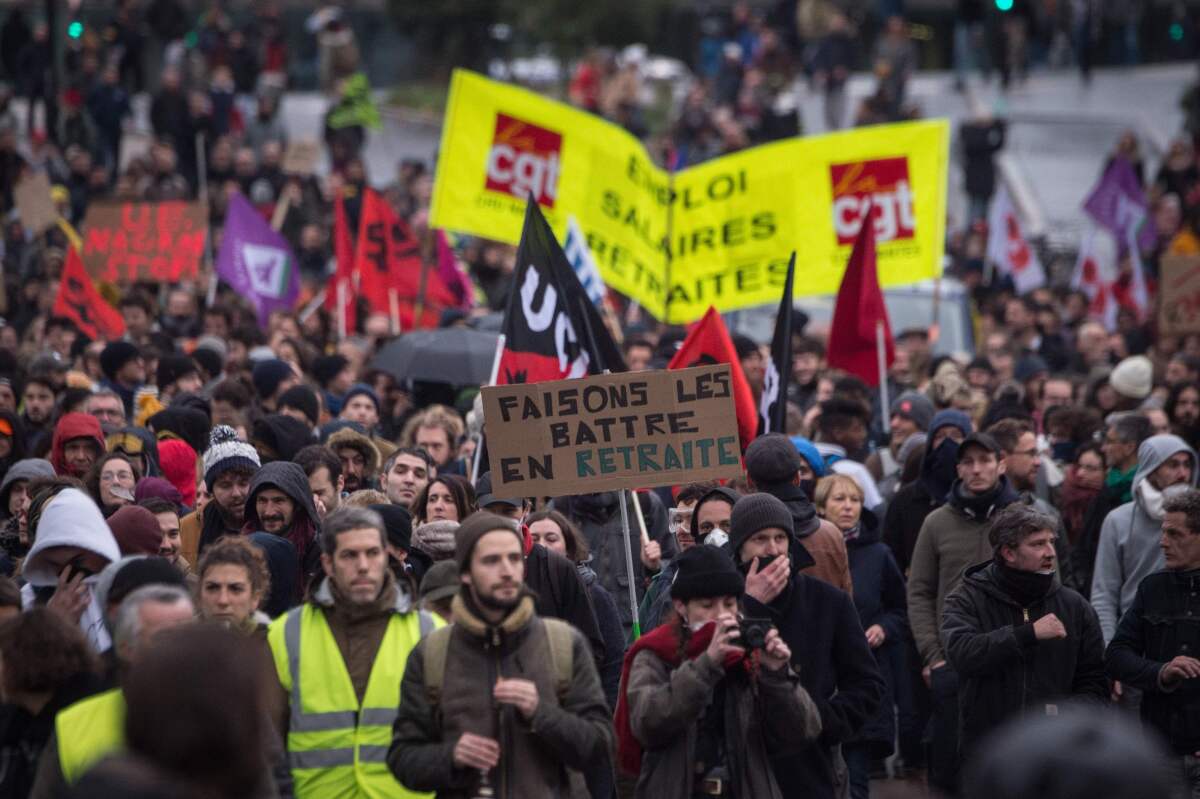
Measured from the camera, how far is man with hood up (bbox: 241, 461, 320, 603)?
26.7ft

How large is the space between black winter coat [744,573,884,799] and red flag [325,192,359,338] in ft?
34.5

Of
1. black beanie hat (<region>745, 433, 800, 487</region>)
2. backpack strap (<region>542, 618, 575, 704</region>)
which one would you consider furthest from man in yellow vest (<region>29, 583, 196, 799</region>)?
black beanie hat (<region>745, 433, 800, 487</region>)

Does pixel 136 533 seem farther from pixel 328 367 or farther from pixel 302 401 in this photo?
pixel 328 367

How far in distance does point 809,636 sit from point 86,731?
245 centimetres

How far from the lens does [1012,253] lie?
2152cm

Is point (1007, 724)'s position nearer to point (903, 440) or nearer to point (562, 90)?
point (903, 440)

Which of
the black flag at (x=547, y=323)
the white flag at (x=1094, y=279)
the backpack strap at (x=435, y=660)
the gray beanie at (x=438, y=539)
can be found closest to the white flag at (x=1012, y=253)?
the white flag at (x=1094, y=279)

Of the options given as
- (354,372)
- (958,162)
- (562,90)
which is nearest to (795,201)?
(354,372)

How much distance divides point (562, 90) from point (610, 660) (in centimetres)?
2983

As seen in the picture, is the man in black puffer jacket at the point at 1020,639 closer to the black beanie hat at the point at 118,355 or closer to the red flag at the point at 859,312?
the red flag at the point at 859,312

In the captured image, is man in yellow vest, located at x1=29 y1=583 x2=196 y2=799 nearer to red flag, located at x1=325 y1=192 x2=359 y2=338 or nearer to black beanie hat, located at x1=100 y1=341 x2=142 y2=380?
black beanie hat, located at x1=100 y1=341 x2=142 y2=380

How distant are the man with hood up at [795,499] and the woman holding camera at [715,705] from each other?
Answer: 1.64m

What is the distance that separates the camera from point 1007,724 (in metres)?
7.70

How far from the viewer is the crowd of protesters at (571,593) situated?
6.00 meters
